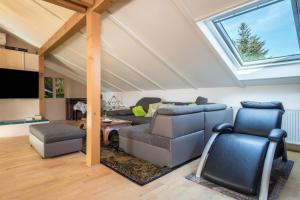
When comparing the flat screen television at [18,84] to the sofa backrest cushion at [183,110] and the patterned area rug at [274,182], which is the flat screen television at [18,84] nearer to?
the sofa backrest cushion at [183,110]

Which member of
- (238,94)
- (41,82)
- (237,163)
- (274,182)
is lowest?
(274,182)

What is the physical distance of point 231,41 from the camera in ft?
11.1

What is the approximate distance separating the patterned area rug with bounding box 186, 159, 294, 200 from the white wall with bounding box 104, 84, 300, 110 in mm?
1325

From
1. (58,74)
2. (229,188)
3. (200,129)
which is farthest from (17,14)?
(229,188)

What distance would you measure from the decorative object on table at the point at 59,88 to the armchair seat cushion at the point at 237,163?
6.60 meters

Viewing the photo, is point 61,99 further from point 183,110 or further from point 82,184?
point 183,110

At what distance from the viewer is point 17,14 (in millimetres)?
4297

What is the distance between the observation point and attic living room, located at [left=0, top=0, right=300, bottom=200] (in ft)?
6.64

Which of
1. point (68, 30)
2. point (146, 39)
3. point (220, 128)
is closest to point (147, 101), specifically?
point (146, 39)

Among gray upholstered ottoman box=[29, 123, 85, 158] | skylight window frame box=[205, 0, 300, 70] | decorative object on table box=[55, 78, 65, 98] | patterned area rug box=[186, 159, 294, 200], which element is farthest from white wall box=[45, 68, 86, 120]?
patterned area rug box=[186, 159, 294, 200]

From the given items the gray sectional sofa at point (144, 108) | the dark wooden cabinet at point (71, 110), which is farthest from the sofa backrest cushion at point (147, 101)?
the dark wooden cabinet at point (71, 110)

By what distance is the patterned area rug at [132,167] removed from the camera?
2230mm

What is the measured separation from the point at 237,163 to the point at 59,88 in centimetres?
699

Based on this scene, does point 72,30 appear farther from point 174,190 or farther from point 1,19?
point 174,190
